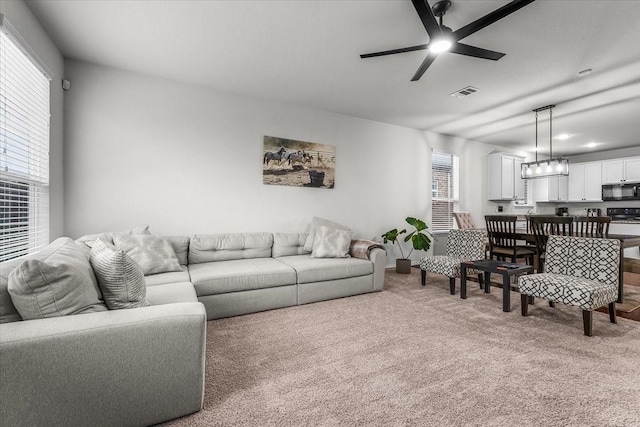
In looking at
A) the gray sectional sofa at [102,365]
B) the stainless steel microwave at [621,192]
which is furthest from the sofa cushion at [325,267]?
the stainless steel microwave at [621,192]

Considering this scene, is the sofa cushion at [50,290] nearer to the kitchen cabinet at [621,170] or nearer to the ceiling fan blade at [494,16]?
the ceiling fan blade at [494,16]

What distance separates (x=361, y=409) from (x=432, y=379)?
56 cm

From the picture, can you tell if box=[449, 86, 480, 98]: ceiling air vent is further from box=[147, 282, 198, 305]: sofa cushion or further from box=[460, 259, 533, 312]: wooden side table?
box=[147, 282, 198, 305]: sofa cushion

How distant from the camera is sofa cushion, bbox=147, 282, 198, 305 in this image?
80.1 inches

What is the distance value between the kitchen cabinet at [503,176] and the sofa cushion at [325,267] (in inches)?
174

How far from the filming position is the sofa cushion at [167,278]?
2532mm

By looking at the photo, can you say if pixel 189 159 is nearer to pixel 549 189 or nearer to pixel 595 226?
pixel 595 226

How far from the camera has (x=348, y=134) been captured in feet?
15.8

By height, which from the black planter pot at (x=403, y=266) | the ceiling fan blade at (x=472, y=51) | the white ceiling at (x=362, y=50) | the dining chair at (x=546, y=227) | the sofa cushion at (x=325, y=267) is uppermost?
the white ceiling at (x=362, y=50)

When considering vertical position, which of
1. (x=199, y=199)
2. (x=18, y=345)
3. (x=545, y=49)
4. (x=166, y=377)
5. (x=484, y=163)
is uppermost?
(x=545, y=49)

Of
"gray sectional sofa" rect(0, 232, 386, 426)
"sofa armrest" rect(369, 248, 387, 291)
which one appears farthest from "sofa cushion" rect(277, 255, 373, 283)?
"gray sectional sofa" rect(0, 232, 386, 426)

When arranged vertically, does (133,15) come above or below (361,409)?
above

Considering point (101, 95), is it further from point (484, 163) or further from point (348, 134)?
point (484, 163)

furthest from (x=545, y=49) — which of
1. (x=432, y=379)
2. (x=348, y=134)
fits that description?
(x=432, y=379)
